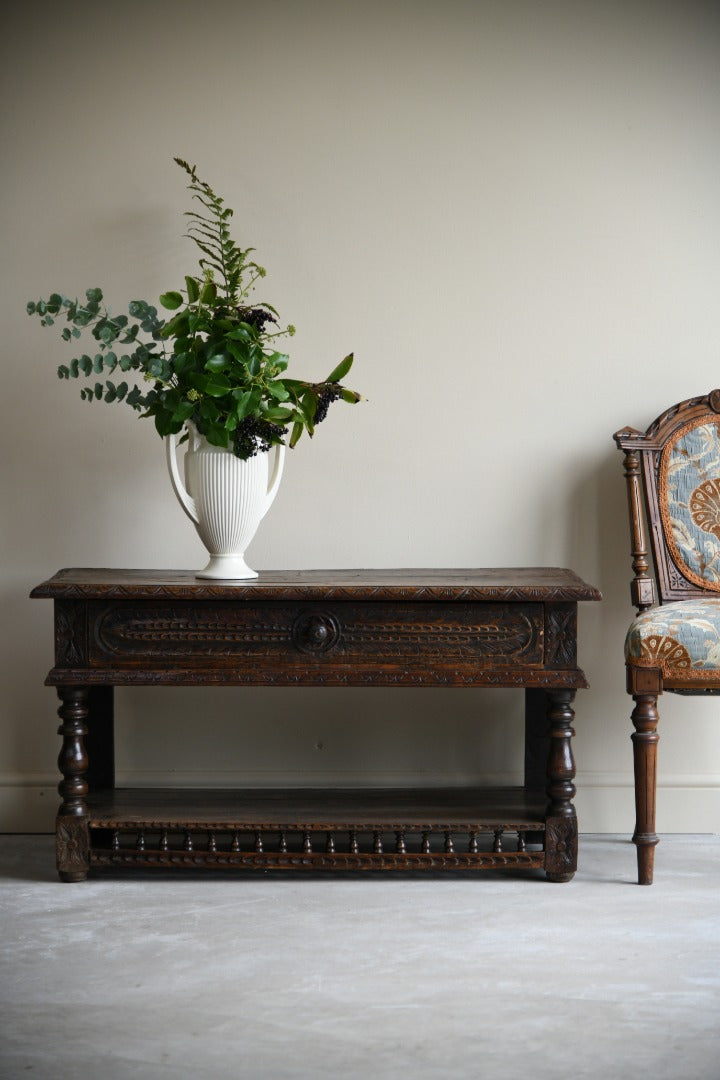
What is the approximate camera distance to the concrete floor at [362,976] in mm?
1609

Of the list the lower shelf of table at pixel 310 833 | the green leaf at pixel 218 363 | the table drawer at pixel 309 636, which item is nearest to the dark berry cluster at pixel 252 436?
the green leaf at pixel 218 363

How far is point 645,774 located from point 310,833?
0.74 metres

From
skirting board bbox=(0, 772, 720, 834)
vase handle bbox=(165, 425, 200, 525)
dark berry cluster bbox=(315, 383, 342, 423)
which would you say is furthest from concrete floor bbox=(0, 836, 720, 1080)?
dark berry cluster bbox=(315, 383, 342, 423)

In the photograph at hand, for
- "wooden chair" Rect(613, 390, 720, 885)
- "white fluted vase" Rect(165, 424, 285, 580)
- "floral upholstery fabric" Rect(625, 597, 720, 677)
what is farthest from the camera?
"wooden chair" Rect(613, 390, 720, 885)

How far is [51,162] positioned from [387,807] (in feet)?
5.95

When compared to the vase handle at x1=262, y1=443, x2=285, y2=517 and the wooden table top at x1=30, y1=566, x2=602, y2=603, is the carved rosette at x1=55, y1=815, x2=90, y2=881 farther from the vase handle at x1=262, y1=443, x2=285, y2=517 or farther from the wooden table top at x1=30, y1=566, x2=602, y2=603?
the vase handle at x1=262, y1=443, x2=285, y2=517

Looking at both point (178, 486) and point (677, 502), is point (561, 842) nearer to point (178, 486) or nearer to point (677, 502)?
point (677, 502)

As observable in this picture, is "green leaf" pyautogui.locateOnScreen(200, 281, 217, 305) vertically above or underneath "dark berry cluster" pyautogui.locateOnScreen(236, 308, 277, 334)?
above

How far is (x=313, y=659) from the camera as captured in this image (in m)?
2.34

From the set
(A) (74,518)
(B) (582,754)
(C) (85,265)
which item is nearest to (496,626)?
(B) (582,754)

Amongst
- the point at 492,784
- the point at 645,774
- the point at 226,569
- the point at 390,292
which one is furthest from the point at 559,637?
the point at 390,292

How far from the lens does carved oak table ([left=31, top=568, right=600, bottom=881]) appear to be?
7.63 ft

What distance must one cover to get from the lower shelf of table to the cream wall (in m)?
0.34

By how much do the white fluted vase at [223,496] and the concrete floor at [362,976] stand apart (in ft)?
2.36
